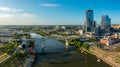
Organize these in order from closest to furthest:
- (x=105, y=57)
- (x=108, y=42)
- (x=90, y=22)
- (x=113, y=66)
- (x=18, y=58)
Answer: (x=113, y=66) < (x=18, y=58) < (x=105, y=57) < (x=108, y=42) < (x=90, y=22)

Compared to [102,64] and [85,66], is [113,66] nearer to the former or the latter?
[102,64]

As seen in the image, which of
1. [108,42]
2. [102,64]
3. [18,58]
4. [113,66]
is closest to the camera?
[113,66]

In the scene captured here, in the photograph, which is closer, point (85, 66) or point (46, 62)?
point (85, 66)

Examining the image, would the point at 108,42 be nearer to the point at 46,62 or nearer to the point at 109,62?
the point at 109,62

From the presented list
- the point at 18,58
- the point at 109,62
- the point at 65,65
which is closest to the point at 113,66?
the point at 109,62

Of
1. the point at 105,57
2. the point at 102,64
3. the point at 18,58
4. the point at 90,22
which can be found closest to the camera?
the point at 102,64

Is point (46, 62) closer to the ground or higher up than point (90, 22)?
closer to the ground

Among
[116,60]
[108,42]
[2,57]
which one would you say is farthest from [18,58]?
[108,42]

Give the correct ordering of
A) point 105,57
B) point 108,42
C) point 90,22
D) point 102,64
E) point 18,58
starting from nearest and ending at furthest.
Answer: point 102,64
point 18,58
point 105,57
point 108,42
point 90,22

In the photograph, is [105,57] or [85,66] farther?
[105,57]
